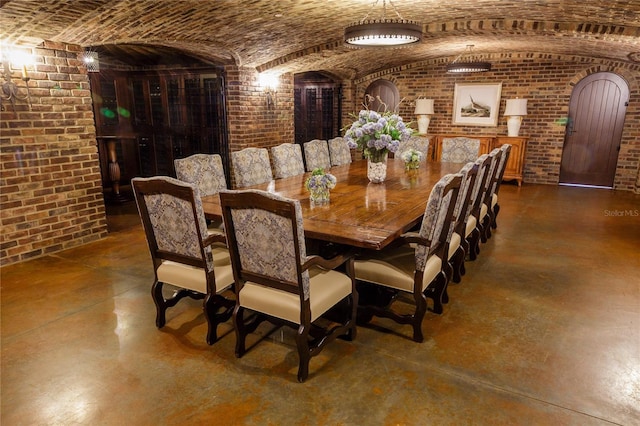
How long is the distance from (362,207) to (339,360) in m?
1.05

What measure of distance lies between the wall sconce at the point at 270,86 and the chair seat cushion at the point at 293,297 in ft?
15.0

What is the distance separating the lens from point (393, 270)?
102 inches

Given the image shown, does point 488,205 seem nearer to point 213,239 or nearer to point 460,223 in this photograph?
point 460,223

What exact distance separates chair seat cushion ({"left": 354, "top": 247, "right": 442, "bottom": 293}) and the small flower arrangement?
47.5 inches

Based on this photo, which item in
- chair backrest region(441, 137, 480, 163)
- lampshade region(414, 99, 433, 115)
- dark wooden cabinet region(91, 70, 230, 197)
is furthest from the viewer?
lampshade region(414, 99, 433, 115)

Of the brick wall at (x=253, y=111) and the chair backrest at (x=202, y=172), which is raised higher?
the brick wall at (x=253, y=111)

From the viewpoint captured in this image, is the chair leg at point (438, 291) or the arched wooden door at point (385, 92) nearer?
the chair leg at point (438, 291)

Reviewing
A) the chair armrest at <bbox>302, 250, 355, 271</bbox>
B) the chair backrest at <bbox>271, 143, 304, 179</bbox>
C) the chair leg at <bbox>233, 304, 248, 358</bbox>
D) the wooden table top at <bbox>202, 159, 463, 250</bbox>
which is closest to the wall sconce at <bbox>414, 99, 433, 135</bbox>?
the wooden table top at <bbox>202, 159, 463, 250</bbox>

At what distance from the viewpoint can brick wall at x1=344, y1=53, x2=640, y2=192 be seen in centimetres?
727

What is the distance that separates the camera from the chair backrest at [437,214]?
237cm

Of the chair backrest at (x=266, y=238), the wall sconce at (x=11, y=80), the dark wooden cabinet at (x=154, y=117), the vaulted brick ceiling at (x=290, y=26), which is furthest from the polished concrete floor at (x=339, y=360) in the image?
the dark wooden cabinet at (x=154, y=117)

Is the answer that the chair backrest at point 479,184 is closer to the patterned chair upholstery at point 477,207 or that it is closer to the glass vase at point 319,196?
the patterned chair upholstery at point 477,207

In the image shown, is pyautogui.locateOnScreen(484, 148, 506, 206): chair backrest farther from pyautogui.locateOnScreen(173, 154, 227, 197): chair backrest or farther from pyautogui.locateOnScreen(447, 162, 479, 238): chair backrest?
pyautogui.locateOnScreen(173, 154, 227, 197): chair backrest

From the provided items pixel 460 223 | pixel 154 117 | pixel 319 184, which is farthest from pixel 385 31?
pixel 154 117
